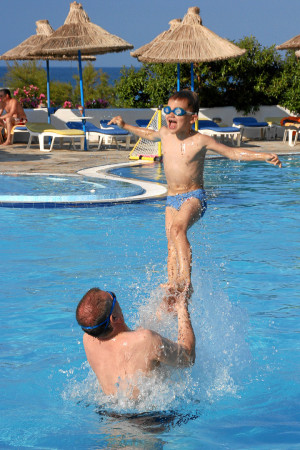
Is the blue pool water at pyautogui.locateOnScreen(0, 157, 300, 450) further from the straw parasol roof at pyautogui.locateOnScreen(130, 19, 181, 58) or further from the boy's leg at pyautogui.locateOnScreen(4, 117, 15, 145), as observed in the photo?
the straw parasol roof at pyautogui.locateOnScreen(130, 19, 181, 58)

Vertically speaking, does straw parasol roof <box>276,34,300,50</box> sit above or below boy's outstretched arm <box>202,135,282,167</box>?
above

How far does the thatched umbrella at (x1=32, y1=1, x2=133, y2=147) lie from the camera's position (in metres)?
18.2

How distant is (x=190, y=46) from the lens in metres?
18.5

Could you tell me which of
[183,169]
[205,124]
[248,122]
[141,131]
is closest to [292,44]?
[248,122]

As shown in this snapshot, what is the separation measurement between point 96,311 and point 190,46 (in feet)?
51.9

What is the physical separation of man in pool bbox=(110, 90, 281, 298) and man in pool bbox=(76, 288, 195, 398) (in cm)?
120

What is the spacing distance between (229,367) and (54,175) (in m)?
8.77

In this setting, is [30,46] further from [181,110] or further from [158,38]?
[181,110]

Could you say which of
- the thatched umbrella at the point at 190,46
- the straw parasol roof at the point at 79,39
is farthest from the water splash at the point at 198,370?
the straw parasol roof at the point at 79,39

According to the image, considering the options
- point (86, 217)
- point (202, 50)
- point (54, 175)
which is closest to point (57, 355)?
point (86, 217)

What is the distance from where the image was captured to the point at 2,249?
28.9 feet

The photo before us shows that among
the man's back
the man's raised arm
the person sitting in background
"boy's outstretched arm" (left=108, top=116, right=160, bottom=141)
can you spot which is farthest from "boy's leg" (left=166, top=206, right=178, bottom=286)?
the person sitting in background

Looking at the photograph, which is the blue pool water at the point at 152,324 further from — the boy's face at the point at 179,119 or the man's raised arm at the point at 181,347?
the boy's face at the point at 179,119

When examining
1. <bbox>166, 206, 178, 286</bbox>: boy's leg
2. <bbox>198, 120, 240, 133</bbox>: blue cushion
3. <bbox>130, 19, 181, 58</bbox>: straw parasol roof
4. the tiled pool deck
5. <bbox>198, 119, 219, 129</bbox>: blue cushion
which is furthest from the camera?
<bbox>198, 119, 219, 129</bbox>: blue cushion
